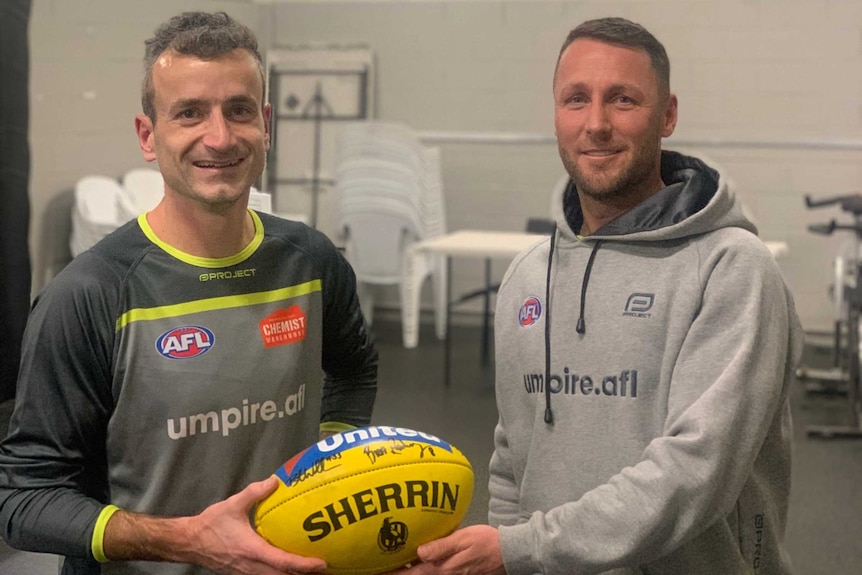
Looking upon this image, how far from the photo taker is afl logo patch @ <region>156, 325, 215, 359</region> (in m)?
1.21

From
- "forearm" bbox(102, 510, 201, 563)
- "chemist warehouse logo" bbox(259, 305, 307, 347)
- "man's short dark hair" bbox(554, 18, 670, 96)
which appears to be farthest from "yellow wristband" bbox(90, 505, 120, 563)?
"man's short dark hair" bbox(554, 18, 670, 96)

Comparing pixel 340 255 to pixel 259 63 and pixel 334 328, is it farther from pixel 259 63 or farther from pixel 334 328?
pixel 259 63

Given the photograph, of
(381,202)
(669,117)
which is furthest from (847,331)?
(669,117)

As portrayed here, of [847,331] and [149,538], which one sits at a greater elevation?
[149,538]

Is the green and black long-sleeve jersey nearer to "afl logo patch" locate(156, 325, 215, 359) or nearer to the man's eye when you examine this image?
"afl logo patch" locate(156, 325, 215, 359)

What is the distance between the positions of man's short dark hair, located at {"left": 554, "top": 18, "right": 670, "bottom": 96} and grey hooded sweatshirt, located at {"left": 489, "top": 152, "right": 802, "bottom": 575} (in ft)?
0.45

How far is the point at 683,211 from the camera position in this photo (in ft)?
4.07

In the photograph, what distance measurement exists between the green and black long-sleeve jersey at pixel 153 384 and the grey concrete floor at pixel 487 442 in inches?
23.0

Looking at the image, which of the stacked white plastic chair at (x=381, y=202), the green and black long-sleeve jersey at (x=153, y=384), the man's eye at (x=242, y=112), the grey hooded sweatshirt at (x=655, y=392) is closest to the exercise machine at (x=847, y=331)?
the stacked white plastic chair at (x=381, y=202)

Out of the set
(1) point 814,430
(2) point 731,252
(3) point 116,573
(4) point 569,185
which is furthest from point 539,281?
(1) point 814,430

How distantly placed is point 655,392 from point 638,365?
4 centimetres

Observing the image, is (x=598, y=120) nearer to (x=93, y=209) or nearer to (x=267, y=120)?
(x=267, y=120)

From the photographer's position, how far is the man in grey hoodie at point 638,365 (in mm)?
1124

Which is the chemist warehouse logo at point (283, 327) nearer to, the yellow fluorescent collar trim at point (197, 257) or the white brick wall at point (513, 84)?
the yellow fluorescent collar trim at point (197, 257)
